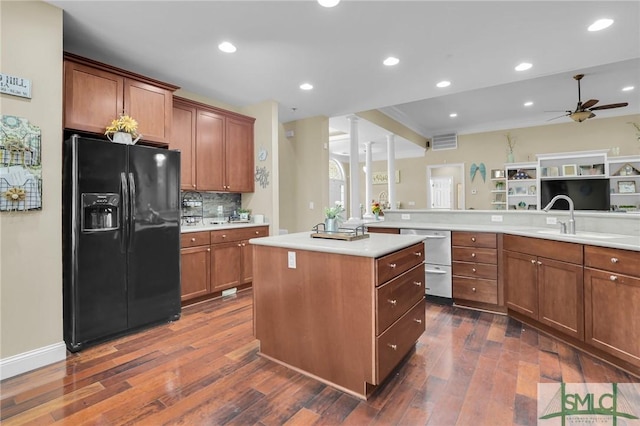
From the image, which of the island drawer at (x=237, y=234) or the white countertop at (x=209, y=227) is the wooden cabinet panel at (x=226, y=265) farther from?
the white countertop at (x=209, y=227)

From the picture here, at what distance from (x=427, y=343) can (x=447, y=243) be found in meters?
1.29

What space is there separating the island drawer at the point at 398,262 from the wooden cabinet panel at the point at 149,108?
Answer: 2713 mm

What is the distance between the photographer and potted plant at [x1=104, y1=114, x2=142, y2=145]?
2.80m

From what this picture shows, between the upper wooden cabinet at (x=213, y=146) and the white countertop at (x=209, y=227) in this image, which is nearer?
the white countertop at (x=209, y=227)

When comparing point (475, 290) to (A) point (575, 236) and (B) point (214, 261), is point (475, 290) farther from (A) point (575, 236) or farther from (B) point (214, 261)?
(B) point (214, 261)

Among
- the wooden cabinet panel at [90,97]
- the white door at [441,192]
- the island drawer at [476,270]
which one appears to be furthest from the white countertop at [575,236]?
the white door at [441,192]

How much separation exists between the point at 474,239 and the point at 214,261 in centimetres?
297

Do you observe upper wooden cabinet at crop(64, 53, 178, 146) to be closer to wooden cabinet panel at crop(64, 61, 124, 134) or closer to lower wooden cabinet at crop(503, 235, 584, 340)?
wooden cabinet panel at crop(64, 61, 124, 134)

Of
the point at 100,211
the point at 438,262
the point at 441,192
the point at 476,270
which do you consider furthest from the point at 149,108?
the point at 441,192

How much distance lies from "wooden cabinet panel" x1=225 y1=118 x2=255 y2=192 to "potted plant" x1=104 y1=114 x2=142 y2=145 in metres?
1.48

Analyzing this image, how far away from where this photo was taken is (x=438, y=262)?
11.6 ft

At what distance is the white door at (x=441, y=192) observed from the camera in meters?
8.97

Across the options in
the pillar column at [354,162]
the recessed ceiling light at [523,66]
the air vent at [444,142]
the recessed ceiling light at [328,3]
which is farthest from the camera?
the air vent at [444,142]

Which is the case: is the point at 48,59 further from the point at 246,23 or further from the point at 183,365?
the point at 183,365
